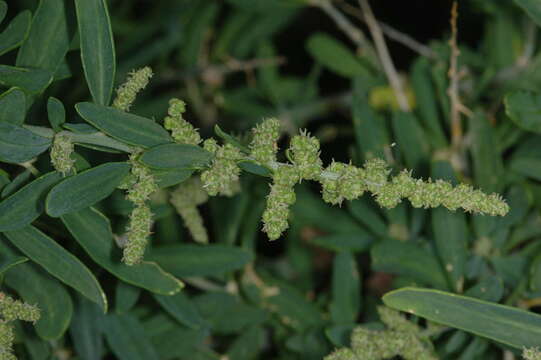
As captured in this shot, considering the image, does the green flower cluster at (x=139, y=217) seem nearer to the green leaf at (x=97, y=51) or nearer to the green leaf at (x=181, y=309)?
the green leaf at (x=97, y=51)

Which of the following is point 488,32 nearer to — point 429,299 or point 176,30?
point 176,30

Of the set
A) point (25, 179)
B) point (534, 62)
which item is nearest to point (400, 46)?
point (534, 62)

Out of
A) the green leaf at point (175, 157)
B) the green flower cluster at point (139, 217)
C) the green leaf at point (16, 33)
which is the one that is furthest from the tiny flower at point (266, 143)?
the green leaf at point (16, 33)

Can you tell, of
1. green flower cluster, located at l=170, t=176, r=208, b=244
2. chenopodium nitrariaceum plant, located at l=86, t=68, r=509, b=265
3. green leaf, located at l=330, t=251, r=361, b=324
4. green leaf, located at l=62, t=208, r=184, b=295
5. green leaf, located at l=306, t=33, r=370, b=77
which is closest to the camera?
chenopodium nitrariaceum plant, located at l=86, t=68, r=509, b=265

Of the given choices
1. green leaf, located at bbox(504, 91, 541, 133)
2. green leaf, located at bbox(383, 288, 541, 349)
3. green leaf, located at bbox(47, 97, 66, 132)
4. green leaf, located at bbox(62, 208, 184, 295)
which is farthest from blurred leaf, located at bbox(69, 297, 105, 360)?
green leaf, located at bbox(504, 91, 541, 133)

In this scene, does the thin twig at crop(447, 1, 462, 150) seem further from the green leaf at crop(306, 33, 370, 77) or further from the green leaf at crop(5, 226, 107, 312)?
the green leaf at crop(5, 226, 107, 312)

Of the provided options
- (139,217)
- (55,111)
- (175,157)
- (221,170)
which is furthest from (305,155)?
(55,111)
